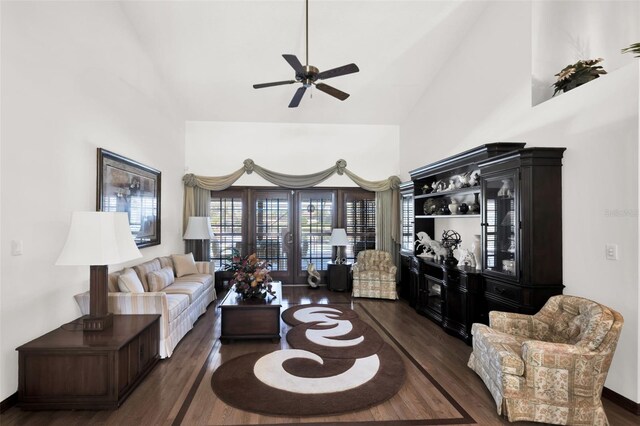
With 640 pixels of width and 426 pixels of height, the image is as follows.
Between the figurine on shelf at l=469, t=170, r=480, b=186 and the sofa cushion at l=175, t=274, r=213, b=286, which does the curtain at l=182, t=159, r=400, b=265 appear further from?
the figurine on shelf at l=469, t=170, r=480, b=186

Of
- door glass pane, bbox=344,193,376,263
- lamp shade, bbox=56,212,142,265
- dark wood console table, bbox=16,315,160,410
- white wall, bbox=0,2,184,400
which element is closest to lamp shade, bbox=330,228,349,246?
door glass pane, bbox=344,193,376,263

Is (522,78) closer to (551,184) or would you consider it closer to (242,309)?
(551,184)

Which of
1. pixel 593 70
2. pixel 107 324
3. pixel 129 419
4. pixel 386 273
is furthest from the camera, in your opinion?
pixel 386 273

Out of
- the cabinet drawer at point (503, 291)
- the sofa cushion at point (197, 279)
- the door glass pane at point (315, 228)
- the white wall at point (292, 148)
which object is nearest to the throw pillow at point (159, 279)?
the sofa cushion at point (197, 279)

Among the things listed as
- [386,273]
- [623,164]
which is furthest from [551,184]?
[386,273]

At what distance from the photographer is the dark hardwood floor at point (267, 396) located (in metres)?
2.36

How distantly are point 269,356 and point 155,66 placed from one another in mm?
4840

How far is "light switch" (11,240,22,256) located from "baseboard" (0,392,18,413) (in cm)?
113

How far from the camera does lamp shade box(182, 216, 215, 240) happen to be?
5.92 metres

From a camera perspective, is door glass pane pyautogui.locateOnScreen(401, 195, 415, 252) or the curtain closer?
door glass pane pyautogui.locateOnScreen(401, 195, 415, 252)

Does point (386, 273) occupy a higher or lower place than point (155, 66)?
lower

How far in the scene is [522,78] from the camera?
3.61 m

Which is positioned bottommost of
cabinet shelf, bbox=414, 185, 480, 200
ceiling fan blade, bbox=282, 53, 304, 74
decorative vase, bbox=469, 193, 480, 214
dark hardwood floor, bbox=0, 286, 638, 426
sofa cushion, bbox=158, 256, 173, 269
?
dark hardwood floor, bbox=0, 286, 638, 426

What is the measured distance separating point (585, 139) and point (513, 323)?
184 cm
